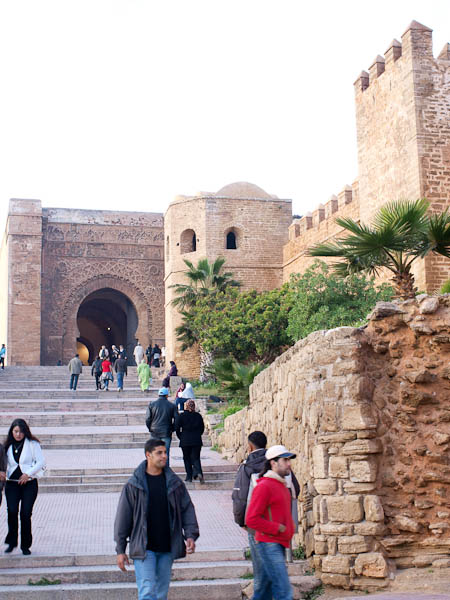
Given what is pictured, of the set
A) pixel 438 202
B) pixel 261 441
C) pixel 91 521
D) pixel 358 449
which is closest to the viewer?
pixel 261 441

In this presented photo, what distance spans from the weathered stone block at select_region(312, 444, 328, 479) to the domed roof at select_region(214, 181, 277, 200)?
77.5 feet

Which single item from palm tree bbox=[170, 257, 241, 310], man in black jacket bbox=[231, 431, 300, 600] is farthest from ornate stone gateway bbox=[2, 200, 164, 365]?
man in black jacket bbox=[231, 431, 300, 600]

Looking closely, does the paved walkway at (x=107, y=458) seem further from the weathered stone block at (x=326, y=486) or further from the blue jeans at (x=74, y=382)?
the blue jeans at (x=74, y=382)

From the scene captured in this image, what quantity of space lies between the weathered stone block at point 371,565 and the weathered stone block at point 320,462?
72cm

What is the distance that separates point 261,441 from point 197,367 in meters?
22.1

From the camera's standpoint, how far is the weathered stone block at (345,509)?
6.01m

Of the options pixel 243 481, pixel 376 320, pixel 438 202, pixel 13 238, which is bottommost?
pixel 243 481

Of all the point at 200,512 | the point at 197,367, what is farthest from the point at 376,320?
the point at 197,367

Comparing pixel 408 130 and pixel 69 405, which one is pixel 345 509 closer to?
pixel 69 405

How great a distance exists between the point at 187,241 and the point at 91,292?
600 cm

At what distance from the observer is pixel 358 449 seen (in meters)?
6.12

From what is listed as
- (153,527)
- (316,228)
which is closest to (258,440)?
(153,527)

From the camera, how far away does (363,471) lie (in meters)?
6.07

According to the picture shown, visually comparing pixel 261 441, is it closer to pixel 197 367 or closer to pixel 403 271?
pixel 403 271
